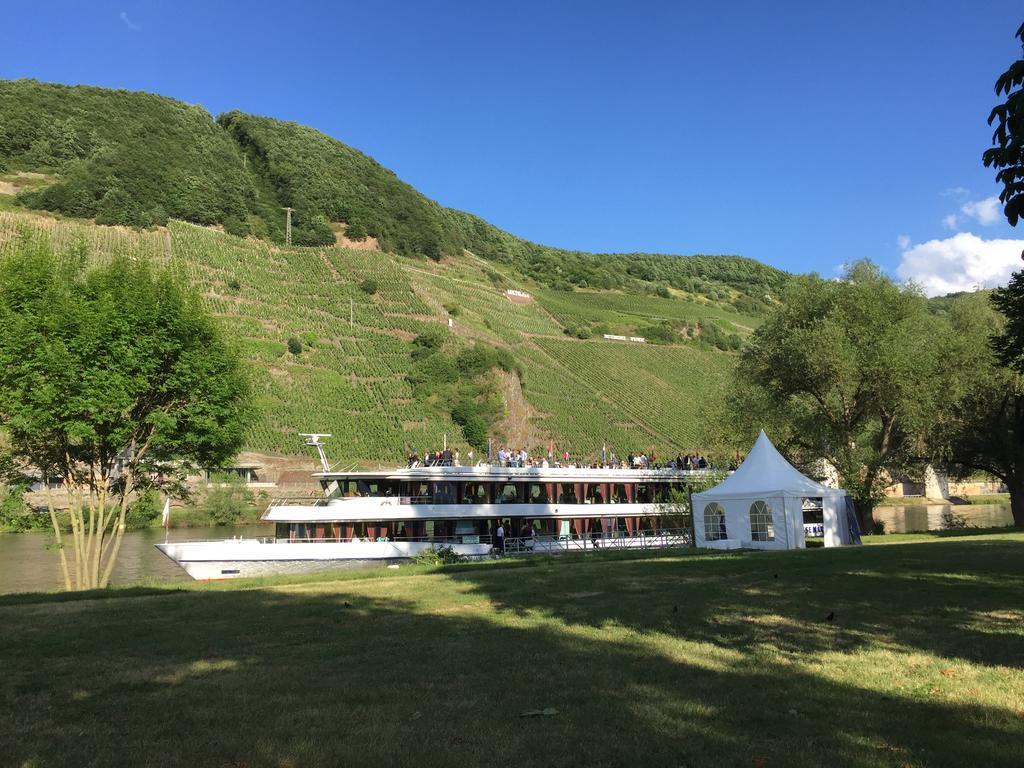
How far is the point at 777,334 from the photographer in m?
37.1

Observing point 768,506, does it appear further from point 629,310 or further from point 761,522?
point 629,310

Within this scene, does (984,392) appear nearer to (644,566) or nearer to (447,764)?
(644,566)

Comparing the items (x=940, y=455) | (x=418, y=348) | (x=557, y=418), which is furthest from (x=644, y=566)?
(x=418, y=348)

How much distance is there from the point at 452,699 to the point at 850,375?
103ft

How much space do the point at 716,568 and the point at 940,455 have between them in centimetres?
2455

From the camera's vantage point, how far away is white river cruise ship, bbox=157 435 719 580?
29.4m

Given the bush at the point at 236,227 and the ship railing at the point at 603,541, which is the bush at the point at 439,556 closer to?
the ship railing at the point at 603,541

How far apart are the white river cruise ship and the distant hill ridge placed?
105768 mm

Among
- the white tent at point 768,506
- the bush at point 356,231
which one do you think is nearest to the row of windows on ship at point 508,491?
the white tent at point 768,506

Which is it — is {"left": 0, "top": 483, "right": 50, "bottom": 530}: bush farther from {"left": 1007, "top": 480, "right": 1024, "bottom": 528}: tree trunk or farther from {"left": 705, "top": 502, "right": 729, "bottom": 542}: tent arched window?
{"left": 1007, "top": 480, "right": 1024, "bottom": 528}: tree trunk

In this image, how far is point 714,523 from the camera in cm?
2891

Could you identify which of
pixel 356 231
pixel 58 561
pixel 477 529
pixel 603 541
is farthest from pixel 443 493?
pixel 356 231

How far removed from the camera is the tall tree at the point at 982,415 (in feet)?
112

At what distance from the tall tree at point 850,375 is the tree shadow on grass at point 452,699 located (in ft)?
85.0
